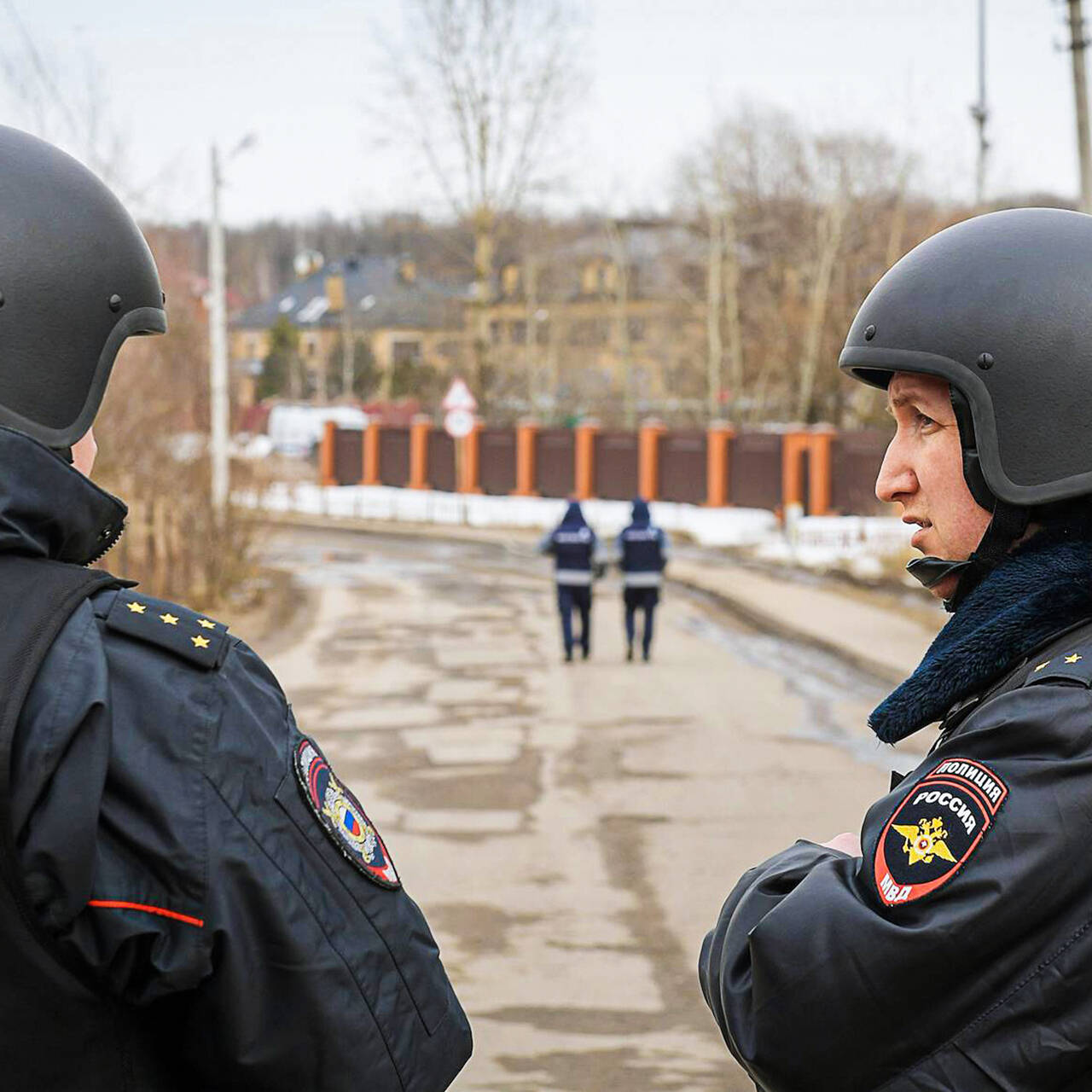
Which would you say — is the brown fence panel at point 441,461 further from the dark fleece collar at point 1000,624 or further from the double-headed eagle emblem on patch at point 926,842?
the double-headed eagle emblem on patch at point 926,842

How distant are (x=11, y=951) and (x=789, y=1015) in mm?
823

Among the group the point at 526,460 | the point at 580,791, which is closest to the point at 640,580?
the point at 580,791

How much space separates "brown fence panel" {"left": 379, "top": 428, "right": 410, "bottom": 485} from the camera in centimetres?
4431

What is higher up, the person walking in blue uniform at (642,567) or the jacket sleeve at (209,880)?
the jacket sleeve at (209,880)

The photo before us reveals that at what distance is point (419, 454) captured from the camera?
4372 centimetres

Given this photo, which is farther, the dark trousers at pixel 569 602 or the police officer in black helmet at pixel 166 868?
the dark trousers at pixel 569 602

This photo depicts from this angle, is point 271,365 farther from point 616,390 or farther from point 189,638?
point 189,638

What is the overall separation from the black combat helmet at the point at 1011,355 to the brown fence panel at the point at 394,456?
139 ft

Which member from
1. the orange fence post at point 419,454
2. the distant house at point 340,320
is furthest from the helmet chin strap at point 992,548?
the distant house at point 340,320

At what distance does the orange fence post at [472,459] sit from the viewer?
41.7 metres

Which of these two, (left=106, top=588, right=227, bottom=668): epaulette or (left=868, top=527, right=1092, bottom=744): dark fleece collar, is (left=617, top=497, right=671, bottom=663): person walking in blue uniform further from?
(left=106, top=588, right=227, bottom=668): epaulette

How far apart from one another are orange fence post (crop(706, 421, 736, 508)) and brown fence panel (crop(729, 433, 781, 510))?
4.5 inches

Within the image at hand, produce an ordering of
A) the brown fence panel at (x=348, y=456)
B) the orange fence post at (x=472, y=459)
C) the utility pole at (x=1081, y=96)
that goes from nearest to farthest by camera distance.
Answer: the utility pole at (x=1081, y=96)
the orange fence post at (x=472, y=459)
the brown fence panel at (x=348, y=456)

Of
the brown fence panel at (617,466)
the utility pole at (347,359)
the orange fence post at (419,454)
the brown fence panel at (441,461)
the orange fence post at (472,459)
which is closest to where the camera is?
the brown fence panel at (617,466)
